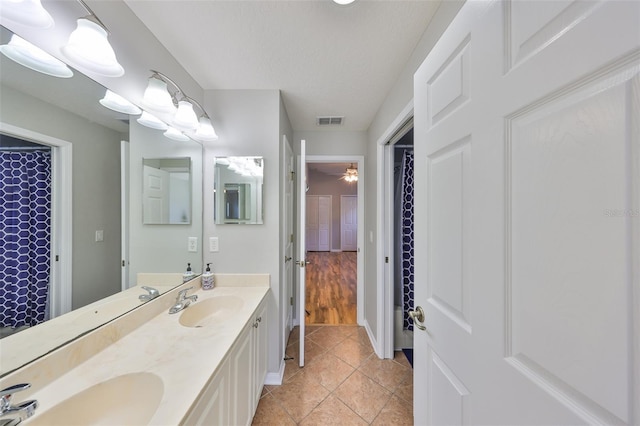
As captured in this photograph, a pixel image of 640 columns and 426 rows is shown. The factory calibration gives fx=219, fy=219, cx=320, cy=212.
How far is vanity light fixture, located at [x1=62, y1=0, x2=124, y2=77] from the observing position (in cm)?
84

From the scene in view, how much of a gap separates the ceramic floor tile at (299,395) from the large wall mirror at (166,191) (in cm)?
150

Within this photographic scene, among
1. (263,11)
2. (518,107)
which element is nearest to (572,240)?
(518,107)

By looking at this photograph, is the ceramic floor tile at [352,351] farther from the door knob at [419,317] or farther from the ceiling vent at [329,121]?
the ceiling vent at [329,121]

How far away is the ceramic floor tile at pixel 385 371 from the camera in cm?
177

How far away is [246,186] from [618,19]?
1817mm

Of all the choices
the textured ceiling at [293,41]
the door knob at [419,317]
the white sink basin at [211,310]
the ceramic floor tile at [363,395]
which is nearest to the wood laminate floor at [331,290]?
the ceramic floor tile at [363,395]

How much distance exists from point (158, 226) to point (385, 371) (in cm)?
212

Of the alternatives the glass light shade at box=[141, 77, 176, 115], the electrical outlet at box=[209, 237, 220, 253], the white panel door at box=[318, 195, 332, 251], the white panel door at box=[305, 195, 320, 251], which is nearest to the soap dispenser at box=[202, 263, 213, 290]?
the electrical outlet at box=[209, 237, 220, 253]

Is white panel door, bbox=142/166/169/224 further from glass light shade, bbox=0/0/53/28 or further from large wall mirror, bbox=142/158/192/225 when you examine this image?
glass light shade, bbox=0/0/53/28

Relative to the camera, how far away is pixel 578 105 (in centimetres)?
42

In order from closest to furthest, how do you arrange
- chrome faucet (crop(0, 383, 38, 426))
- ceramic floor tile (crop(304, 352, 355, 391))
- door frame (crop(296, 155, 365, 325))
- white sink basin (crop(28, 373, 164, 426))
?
chrome faucet (crop(0, 383, 38, 426)) → white sink basin (crop(28, 373, 164, 426)) → ceramic floor tile (crop(304, 352, 355, 391)) → door frame (crop(296, 155, 365, 325))

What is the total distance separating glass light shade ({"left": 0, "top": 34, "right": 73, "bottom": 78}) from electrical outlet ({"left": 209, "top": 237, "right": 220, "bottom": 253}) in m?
1.20

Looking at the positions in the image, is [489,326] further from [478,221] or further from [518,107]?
[518,107]

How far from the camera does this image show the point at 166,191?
4.94ft
